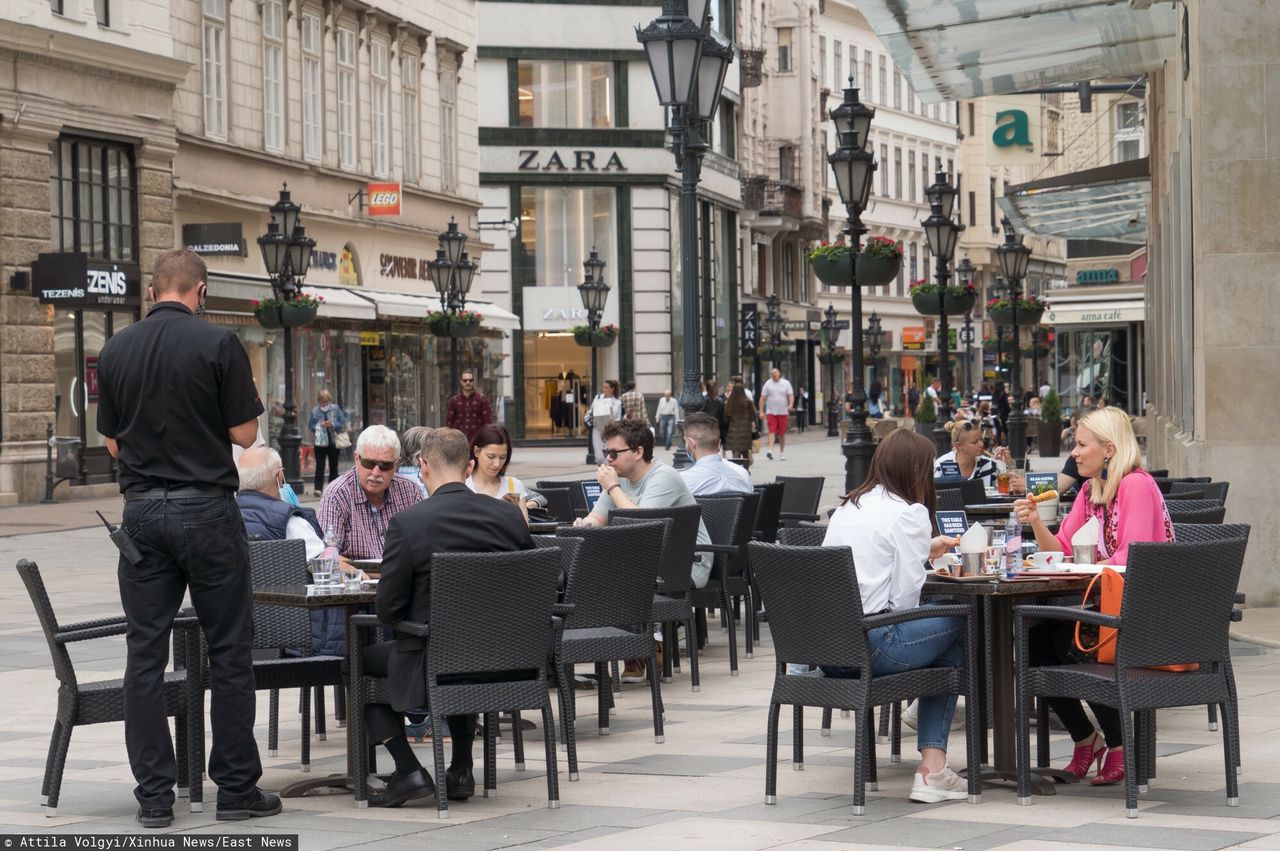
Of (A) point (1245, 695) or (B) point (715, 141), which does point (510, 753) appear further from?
(B) point (715, 141)

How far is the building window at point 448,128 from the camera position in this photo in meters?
49.6

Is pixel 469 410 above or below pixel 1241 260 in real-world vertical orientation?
below

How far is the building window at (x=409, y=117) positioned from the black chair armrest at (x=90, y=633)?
1537 inches

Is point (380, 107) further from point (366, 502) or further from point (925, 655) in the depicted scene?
point (925, 655)

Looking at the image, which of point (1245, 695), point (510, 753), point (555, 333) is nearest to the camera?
point (510, 753)

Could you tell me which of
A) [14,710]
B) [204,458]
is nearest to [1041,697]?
[204,458]

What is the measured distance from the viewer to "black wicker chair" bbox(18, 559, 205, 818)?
26.8 ft

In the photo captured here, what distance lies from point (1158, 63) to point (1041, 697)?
593 inches

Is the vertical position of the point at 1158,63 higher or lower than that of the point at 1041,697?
higher

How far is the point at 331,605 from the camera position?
835 cm

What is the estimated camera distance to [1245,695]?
10773 millimetres

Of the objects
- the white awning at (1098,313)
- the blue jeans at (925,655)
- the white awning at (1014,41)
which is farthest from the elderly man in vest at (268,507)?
the white awning at (1098,313)

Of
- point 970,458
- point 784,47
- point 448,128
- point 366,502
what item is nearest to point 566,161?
point 448,128

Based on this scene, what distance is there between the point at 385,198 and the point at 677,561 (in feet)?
108
